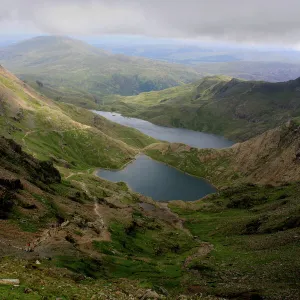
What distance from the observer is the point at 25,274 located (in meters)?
42.1

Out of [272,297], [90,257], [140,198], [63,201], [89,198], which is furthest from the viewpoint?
[140,198]

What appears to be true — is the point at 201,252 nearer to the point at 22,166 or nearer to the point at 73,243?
the point at 73,243

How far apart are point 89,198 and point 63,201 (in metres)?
24.7

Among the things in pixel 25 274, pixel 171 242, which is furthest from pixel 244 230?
pixel 25 274

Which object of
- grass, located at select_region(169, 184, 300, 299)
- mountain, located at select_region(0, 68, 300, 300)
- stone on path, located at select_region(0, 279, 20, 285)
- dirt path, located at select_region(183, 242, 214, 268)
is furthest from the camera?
dirt path, located at select_region(183, 242, 214, 268)

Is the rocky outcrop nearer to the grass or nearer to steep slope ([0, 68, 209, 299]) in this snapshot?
steep slope ([0, 68, 209, 299])

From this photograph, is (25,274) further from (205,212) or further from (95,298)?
(205,212)

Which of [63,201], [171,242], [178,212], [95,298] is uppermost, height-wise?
[95,298]

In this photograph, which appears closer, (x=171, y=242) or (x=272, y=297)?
(x=272, y=297)

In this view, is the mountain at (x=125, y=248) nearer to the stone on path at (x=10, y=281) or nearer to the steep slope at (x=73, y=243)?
the steep slope at (x=73, y=243)

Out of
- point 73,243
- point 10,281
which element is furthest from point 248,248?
point 10,281

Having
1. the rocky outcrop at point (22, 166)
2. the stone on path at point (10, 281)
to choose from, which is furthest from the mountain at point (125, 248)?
the stone on path at point (10, 281)

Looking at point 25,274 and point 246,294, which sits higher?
point 25,274

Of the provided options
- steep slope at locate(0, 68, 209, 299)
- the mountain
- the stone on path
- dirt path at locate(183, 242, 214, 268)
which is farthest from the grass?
the stone on path
